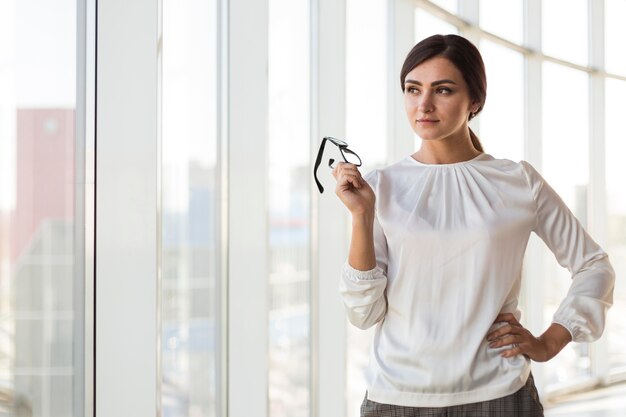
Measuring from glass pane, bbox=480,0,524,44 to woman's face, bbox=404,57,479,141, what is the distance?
4546mm

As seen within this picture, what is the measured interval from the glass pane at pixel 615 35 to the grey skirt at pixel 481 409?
21.5 feet

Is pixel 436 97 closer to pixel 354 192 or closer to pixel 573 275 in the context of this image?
pixel 354 192

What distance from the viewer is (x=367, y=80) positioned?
13.8ft

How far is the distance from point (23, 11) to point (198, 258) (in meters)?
1.17

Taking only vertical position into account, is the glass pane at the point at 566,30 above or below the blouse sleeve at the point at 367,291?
above

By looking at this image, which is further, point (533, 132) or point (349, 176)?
point (533, 132)

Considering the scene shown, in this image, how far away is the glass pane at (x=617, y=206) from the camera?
7258 mm

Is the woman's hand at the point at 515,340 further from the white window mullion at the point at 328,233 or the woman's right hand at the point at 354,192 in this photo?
A: the white window mullion at the point at 328,233

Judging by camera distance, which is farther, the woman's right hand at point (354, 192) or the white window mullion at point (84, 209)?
the white window mullion at point (84, 209)

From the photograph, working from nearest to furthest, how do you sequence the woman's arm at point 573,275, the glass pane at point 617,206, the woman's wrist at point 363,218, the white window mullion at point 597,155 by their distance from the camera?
the woman's wrist at point 363,218
the woman's arm at point 573,275
the white window mullion at point 597,155
the glass pane at point 617,206

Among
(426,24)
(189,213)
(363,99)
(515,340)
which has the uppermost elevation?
(426,24)

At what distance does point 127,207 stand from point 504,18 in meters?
4.53

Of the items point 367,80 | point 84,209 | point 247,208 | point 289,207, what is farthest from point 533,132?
point 84,209

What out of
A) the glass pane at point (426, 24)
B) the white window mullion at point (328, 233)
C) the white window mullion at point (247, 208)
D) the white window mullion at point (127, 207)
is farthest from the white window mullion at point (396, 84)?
the white window mullion at point (127, 207)
